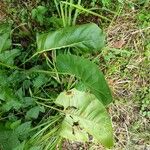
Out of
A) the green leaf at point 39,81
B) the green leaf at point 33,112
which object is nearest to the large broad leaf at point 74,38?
the green leaf at point 39,81

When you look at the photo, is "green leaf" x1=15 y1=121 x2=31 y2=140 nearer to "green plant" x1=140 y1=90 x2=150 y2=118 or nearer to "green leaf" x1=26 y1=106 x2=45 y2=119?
"green leaf" x1=26 y1=106 x2=45 y2=119

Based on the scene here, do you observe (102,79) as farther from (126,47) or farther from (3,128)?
(3,128)

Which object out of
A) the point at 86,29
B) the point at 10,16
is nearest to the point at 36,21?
the point at 10,16

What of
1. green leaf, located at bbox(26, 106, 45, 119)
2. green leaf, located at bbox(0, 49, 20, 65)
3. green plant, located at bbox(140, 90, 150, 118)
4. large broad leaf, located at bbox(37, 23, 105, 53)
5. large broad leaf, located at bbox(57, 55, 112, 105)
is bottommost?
green plant, located at bbox(140, 90, 150, 118)

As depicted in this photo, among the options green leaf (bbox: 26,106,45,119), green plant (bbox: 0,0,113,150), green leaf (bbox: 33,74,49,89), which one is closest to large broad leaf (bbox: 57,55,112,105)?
green plant (bbox: 0,0,113,150)

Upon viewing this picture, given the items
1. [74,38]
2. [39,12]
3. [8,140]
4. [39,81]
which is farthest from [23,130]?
[39,12]

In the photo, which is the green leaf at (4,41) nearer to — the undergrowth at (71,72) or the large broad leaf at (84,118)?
the undergrowth at (71,72)
